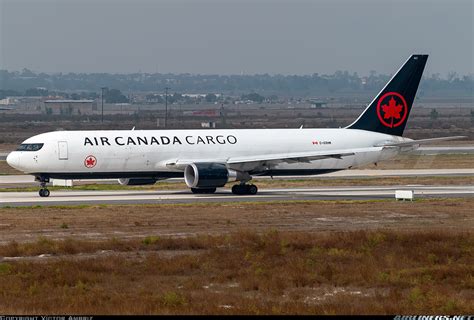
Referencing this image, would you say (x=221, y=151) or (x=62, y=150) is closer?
(x=62, y=150)

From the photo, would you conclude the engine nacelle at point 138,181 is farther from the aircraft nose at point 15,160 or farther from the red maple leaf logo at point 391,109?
the red maple leaf logo at point 391,109

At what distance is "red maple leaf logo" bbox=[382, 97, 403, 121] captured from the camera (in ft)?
204

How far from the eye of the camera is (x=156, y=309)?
22.2 meters

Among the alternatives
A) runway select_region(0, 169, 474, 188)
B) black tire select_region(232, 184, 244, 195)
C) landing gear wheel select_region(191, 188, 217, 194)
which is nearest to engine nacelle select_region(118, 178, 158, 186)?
landing gear wheel select_region(191, 188, 217, 194)

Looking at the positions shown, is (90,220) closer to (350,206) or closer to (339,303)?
(350,206)

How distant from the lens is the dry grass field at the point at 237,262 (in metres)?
23.3

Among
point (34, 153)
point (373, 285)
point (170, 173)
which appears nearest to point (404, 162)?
point (170, 173)

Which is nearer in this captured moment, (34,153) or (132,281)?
(132,281)

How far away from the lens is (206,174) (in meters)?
54.1

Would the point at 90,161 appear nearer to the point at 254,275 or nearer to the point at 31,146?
the point at 31,146

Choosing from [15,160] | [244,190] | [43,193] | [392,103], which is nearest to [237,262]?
[43,193]

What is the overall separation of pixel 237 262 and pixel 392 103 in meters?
34.6

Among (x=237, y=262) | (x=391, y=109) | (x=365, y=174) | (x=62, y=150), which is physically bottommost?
(x=365, y=174)

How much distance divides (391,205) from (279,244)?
1626 centimetres
